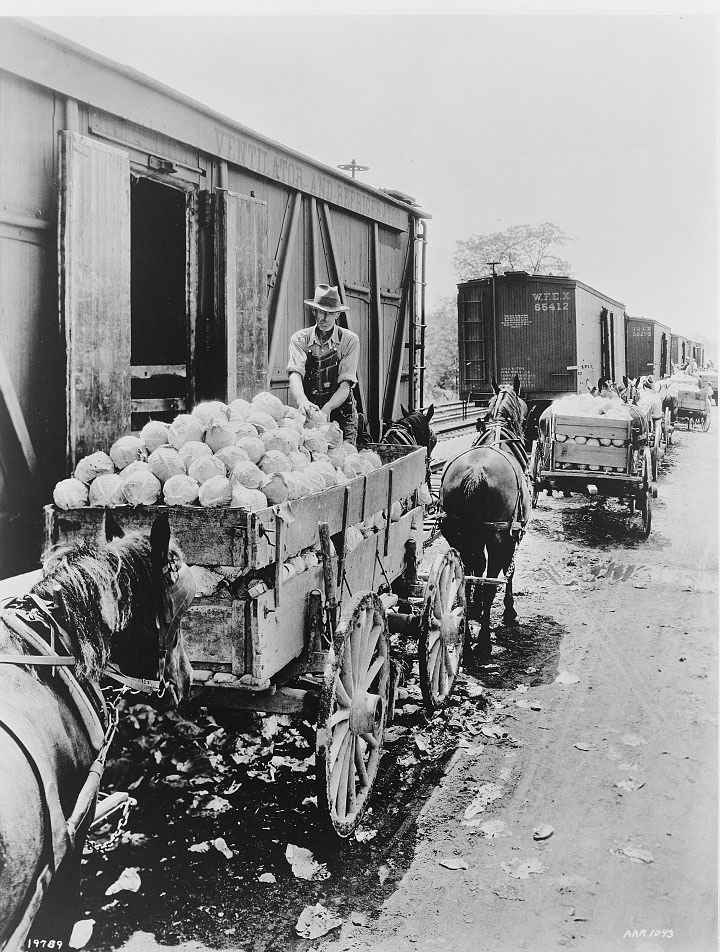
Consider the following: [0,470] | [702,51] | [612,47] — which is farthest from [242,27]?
[0,470]

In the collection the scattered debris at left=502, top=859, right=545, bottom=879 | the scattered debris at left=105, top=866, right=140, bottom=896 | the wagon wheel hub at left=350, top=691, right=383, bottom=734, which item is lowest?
the scattered debris at left=502, top=859, right=545, bottom=879

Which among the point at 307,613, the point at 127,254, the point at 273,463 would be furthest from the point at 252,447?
the point at 127,254

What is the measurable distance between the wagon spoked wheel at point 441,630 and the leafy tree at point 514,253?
10.7 ft

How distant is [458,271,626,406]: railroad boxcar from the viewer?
45.8 feet

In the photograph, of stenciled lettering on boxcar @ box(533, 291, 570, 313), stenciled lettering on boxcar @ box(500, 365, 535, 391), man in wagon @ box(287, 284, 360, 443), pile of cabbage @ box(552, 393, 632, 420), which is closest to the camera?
man in wagon @ box(287, 284, 360, 443)

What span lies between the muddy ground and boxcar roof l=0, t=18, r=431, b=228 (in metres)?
3.79

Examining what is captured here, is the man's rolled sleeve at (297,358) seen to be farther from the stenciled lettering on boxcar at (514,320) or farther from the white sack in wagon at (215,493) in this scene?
the stenciled lettering on boxcar at (514,320)

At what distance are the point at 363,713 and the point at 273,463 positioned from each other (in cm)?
122

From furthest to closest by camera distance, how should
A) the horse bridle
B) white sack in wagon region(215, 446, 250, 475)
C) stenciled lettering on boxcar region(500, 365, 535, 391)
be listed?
stenciled lettering on boxcar region(500, 365, 535, 391)
white sack in wagon region(215, 446, 250, 475)
the horse bridle

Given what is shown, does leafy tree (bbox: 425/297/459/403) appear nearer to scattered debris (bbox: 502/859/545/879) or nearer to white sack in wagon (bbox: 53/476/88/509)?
scattered debris (bbox: 502/859/545/879)

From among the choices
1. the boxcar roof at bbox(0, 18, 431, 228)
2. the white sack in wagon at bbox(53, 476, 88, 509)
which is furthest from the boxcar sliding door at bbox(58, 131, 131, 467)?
the white sack in wagon at bbox(53, 476, 88, 509)

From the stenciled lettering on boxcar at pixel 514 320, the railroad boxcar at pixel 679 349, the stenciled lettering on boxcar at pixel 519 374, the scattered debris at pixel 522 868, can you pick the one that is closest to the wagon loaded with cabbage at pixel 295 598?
the scattered debris at pixel 522 868

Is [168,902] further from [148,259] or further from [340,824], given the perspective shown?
[148,259]

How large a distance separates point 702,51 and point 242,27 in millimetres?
2378
